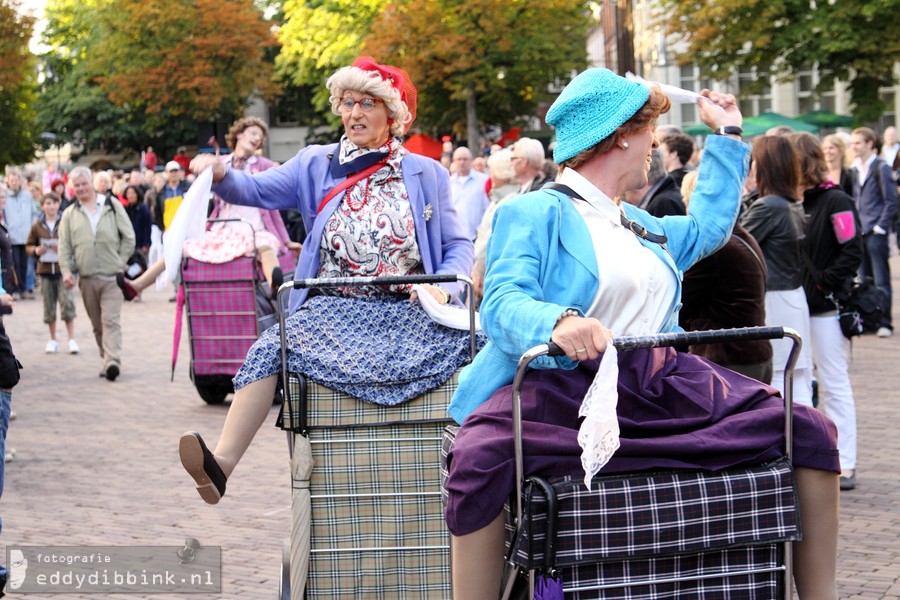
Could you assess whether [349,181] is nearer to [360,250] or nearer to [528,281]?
[360,250]

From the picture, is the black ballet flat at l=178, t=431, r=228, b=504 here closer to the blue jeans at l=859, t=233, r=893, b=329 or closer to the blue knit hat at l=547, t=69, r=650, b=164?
the blue knit hat at l=547, t=69, r=650, b=164

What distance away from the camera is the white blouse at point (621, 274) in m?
3.43

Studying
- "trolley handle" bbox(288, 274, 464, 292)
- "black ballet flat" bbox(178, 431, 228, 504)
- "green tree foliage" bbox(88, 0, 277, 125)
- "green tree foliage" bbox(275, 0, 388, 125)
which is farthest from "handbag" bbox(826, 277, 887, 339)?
"green tree foliage" bbox(88, 0, 277, 125)

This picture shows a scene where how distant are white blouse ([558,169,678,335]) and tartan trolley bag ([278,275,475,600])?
1.29 m

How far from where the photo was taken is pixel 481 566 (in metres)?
3.16

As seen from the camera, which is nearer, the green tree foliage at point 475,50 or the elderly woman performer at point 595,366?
the elderly woman performer at point 595,366

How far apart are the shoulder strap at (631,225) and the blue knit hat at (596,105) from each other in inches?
3.6

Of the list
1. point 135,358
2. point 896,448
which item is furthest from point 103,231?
point 896,448

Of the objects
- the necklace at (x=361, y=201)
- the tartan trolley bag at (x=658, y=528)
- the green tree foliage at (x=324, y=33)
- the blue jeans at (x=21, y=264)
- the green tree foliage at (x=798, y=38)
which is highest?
the green tree foliage at (x=324, y=33)

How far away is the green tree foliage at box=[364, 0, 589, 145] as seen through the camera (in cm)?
4328

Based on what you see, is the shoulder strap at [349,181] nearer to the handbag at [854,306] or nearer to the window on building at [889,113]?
the handbag at [854,306]

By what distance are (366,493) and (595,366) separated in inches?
70.2

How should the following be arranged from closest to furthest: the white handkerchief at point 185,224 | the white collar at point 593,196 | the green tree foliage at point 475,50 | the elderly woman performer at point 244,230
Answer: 1. the white collar at point 593,196
2. the white handkerchief at point 185,224
3. the elderly woman performer at point 244,230
4. the green tree foliage at point 475,50

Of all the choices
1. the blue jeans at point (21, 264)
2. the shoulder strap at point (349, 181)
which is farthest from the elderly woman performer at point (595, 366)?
the blue jeans at point (21, 264)
